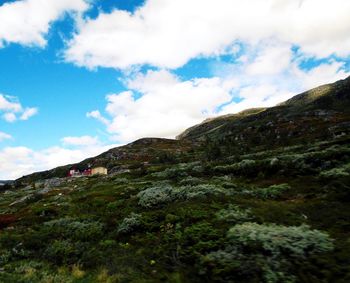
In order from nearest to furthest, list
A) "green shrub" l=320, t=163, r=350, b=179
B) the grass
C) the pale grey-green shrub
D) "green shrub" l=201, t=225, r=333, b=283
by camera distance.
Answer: "green shrub" l=201, t=225, r=333, b=283 < the grass < the pale grey-green shrub < "green shrub" l=320, t=163, r=350, b=179

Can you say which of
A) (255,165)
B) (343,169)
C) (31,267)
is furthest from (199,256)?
(255,165)

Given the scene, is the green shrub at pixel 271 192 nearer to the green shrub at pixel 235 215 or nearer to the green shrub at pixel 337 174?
the green shrub at pixel 337 174

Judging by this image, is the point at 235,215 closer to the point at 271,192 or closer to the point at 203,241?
the point at 203,241

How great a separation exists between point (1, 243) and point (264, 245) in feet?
58.5

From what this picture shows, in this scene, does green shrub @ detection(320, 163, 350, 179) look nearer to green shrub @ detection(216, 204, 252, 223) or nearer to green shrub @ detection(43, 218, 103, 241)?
green shrub @ detection(216, 204, 252, 223)

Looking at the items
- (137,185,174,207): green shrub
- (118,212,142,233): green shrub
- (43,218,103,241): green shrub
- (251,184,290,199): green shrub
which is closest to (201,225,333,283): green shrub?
(118,212,142,233): green shrub

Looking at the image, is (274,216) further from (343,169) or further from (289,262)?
(343,169)

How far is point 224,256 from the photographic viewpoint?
1504 cm

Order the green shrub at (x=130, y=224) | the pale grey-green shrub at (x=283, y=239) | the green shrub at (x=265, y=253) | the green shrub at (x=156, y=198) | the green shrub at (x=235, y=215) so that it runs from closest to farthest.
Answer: the green shrub at (x=265, y=253), the pale grey-green shrub at (x=283, y=239), the green shrub at (x=235, y=215), the green shrub at (x=130, y=224), the green shrub at (x=156, y=198)

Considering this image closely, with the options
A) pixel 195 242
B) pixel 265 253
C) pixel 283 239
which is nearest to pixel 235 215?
pixel 195 242

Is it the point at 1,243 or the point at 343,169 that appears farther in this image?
the point at 343,169

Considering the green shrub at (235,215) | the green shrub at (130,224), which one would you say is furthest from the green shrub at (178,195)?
the green shrub at (235,215)

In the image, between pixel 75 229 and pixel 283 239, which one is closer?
pixel 283 239

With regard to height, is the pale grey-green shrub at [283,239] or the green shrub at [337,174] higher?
the green shrub at [337,174]
